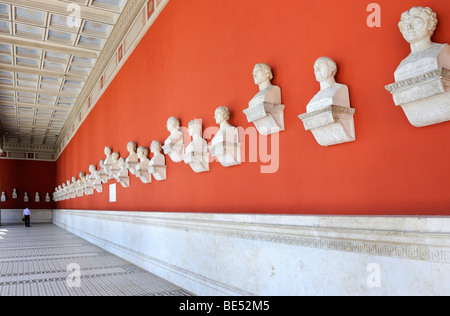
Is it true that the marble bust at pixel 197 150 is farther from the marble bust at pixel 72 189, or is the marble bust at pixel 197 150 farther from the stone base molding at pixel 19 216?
the stone base molding at pixel 19 216

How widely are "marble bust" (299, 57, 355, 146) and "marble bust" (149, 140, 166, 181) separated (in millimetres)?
3526

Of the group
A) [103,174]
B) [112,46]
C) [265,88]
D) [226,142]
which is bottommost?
[103,174]

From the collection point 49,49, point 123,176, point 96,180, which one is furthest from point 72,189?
point 123,176

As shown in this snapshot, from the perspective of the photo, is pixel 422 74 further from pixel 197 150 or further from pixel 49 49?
pixel 49 49

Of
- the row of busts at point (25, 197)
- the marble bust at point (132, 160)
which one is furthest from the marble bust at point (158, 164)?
the row of busts at point (25, 197)

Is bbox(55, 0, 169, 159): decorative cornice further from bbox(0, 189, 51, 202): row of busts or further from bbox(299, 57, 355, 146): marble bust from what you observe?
bbox(0, 189, 51, 202): row of busts

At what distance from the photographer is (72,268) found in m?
6.43

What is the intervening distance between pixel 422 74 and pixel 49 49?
10.0m

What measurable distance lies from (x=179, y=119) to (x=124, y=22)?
4051mm

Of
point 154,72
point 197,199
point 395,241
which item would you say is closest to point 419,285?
point 395,241

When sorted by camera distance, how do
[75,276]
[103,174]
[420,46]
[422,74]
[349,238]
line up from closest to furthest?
[422,74], [420,46], [349,238], [75,276], [103,174]

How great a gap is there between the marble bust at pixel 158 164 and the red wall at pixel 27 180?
2073 cm

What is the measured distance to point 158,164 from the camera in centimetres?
588

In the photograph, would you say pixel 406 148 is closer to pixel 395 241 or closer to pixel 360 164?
pixel 360 164
